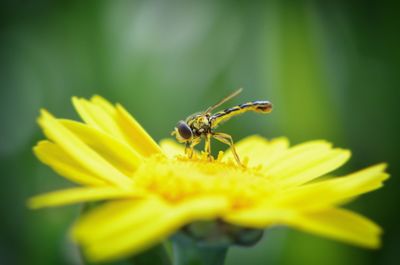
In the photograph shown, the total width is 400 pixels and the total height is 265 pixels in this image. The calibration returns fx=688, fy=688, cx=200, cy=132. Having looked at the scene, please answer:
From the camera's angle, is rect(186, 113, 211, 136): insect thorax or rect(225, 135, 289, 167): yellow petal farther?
rect(186, 113, 211, 136): insect thorax

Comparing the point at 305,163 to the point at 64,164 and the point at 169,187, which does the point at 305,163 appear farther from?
the point at 64,164

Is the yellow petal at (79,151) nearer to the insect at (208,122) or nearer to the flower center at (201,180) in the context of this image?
the flower center at (201,180)

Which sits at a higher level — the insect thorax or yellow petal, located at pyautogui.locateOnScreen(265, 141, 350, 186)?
the insect thorax

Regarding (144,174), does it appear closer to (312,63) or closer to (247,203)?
(247,203)

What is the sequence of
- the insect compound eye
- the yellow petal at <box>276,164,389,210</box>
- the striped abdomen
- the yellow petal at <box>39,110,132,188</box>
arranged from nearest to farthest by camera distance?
the yellow petal at <box>276,164,389,210</box> < the yellow petal at <box>39,110,132,188</box> < the insect compound eye < the striped abdomen

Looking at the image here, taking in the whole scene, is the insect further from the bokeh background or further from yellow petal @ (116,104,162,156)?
the bokeh background

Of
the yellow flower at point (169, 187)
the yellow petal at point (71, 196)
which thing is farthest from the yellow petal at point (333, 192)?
the yellow petal at point (71, 196)

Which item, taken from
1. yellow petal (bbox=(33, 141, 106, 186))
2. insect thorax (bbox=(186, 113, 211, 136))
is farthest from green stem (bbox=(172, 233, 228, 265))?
insect thorax (bbox=(186, 113, 211, 136))
